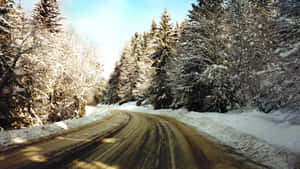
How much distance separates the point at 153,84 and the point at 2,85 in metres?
20.4

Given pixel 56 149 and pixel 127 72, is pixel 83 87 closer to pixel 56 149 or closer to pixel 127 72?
pixel 56 149

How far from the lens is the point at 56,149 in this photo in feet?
15.6

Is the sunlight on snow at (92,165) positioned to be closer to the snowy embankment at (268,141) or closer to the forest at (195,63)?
the snowy embankment at (268,141)

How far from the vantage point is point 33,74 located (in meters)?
9.22

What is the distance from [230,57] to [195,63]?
3.68 meters

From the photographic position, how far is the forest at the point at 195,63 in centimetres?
543

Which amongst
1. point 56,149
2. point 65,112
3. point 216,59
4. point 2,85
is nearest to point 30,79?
point 2,85

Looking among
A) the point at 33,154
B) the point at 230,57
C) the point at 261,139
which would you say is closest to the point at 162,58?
the point at 230,57

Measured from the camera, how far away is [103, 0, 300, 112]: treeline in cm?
521

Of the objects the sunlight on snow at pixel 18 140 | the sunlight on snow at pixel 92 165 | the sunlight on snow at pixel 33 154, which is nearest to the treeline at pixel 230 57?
the sunlight on snow at pixel 92 165

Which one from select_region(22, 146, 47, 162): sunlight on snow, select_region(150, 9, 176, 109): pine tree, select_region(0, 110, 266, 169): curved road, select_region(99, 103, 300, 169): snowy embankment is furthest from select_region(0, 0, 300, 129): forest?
select_region(22, 146, 47, 162): sunlight on snow

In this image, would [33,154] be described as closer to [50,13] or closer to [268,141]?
[268,141]

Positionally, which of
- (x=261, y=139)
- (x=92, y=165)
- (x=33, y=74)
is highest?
(x=33, y=74)

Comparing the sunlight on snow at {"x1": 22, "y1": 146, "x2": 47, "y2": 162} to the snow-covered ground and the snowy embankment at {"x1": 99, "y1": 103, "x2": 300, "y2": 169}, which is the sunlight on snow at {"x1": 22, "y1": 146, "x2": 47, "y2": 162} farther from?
the snowy embankment at {"x1": 99, "y1": 103, "x2": 300, "y2": 169}
